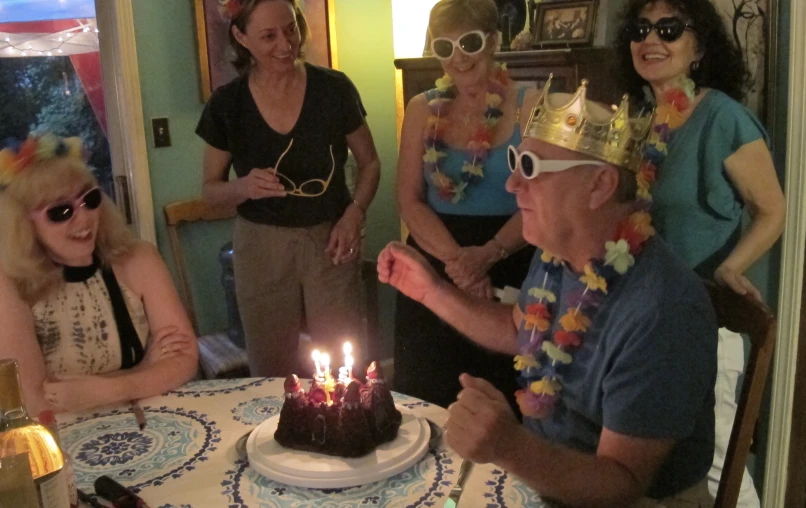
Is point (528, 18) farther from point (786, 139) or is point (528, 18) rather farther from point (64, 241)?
point (64, 241)

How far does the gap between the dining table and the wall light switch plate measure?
162 cm

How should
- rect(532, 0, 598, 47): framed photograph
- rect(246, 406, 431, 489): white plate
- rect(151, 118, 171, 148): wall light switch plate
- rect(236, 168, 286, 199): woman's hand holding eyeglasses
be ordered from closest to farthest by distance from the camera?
rect(246, 406, 431, 489): white plate < rect(236, 168, 286, 199): woman's hand holding eyeglasses < rect(532, 0, 598, 47): framed photograph < rect(151, 118, 171, 148): wall light switch plate

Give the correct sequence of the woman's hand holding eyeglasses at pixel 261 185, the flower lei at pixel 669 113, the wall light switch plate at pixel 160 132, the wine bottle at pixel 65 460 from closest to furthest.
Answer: the wine bottle at pixel 65 460 < the flower lei at pixel 669 113 < the woman's hand holding eyeglasses at pixel 261 185 < the wall light switch plate at pixel 160 132

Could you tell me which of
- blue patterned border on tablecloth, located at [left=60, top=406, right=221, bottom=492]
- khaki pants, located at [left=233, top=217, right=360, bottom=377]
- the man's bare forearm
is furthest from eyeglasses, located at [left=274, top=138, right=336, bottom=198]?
blue patterned border on tablecloth, located at [left=60, top=406, right=221, bottom=492]

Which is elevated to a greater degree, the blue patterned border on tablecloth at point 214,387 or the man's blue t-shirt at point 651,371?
the man's blue t-shirt at point 651,371

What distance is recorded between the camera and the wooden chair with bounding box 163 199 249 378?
2.95 m

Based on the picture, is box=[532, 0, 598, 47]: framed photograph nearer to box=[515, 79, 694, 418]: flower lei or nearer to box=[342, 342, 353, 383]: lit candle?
box=[515, 79, 694, 418]: flower lei

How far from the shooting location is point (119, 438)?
1.47 metres

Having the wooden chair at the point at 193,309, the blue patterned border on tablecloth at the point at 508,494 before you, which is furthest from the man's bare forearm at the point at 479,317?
the wooden chair at the point at 193,309

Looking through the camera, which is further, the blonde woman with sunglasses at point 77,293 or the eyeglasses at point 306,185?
the eyeglasses at point 306,185

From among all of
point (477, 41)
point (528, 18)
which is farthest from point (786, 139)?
point (528, 18)

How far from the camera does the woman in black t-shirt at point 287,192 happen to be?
2295mm

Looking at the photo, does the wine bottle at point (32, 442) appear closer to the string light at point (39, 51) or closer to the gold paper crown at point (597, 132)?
the gold paper crown at point (597, 132)

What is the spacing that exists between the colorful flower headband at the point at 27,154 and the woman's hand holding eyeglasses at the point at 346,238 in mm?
824
